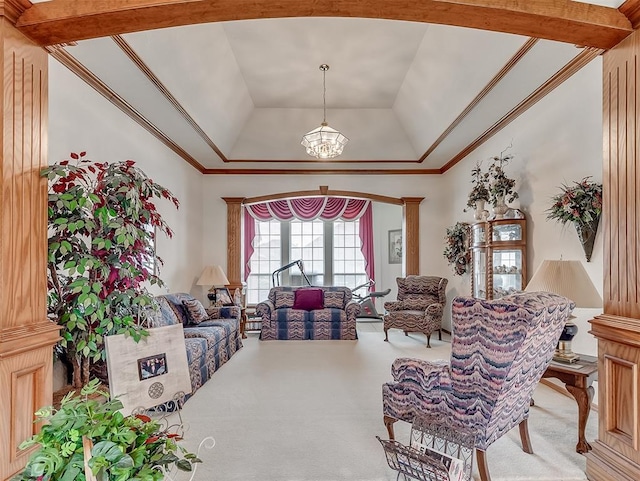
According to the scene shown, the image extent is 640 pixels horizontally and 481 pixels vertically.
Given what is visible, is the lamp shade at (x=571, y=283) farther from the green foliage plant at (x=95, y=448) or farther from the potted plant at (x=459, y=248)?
the potted plant at (x=459, y=248)

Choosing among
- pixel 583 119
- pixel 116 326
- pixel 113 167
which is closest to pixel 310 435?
pixel 116 326

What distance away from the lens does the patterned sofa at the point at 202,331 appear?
12.3ft

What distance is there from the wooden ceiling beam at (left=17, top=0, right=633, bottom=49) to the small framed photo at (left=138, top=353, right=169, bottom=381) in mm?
2014

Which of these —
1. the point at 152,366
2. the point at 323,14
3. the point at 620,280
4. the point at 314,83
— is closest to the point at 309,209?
the point at 314,83

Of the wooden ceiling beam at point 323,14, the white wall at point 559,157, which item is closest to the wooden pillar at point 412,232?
the white wall at point 559,157

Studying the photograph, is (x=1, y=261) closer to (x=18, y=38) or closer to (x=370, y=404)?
(x=18, y=38)

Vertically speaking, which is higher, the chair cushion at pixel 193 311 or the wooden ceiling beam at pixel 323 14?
the wooden ceiling beam at pixel 323 14

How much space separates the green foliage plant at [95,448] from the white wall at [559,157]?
11.3ft

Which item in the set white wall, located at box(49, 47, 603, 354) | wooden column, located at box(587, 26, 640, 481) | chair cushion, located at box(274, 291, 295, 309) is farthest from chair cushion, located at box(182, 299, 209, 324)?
wooden column, located at box(587, 26, 640, 481)

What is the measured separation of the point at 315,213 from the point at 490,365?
674cm

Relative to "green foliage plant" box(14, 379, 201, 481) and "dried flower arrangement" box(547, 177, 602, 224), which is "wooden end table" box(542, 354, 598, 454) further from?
"green foliage plant" box(14, 379, 201, 481)

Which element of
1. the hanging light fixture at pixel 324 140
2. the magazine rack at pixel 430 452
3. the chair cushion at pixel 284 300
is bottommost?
the magazine rack at pixel 430 452

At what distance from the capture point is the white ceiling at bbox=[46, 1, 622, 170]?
3.45 meters

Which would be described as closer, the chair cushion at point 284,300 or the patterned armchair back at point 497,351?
the patterned armchair back at point 497,351
